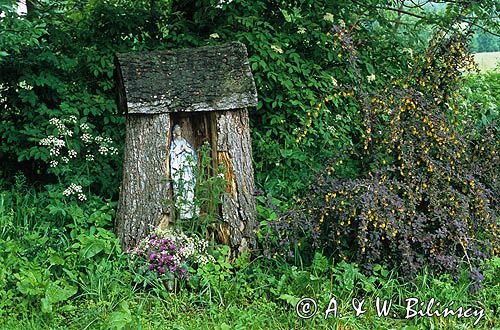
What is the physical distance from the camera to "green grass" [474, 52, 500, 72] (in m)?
14.6

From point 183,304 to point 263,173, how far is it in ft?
6.94

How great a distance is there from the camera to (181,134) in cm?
520

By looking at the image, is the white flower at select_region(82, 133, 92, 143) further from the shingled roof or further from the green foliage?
the shingled roof

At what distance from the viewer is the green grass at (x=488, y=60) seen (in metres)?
14.6

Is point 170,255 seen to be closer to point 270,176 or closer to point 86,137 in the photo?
point 86,137

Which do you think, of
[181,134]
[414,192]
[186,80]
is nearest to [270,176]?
[181,134]

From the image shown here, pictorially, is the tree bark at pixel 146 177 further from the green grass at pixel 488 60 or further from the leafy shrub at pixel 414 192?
the green grass at pixel 488 60

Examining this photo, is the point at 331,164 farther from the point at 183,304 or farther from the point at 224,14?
the point at 224,14

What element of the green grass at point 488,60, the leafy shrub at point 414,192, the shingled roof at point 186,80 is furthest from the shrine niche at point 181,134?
the green grass at point 488,60

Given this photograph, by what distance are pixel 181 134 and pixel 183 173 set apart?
342 mm

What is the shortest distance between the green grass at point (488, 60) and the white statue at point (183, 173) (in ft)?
35.2

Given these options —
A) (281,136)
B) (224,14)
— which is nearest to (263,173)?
(281,136)

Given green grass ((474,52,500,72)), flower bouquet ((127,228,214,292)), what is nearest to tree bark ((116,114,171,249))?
flower bouquet ((127,228,214,292))

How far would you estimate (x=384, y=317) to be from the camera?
456 centimetres
